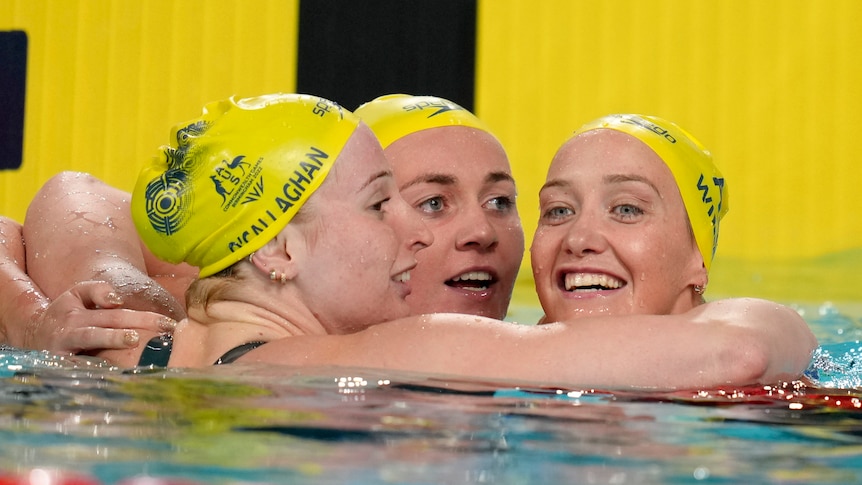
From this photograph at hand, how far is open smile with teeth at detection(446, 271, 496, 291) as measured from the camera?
10.9 ft

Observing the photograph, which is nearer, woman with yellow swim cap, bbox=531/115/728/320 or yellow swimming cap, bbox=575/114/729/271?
woman with yellow swim cap, bbox=531/115/728/320

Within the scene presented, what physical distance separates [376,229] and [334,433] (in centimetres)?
87

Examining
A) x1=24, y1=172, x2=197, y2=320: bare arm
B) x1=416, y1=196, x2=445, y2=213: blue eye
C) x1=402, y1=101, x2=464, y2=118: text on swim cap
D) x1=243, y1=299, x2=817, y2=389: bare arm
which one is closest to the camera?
x1=243, y1=299, x2=817, y2=389: bare arm

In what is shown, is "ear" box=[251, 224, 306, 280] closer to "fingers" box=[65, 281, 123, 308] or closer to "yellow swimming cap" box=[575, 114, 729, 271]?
"fingers" box=[65, 281, 123, 308]

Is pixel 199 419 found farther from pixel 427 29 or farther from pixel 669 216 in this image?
pixel 427 29

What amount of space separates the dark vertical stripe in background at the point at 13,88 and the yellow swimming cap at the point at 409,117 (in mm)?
5634

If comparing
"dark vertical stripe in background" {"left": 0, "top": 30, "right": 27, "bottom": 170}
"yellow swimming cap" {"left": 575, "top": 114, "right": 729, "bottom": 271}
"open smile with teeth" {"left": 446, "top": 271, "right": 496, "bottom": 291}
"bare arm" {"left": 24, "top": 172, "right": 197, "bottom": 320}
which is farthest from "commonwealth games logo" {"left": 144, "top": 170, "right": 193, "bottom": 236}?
"dark vertical stripe in background" {"left": 0, "top": 30, "right": 27, "bottom": 170}

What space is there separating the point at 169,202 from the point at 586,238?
106 centimetres

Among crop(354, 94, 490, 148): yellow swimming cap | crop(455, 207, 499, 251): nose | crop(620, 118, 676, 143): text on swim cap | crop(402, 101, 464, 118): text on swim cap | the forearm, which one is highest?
crop(620, 118, 676, 143): text on swim cap

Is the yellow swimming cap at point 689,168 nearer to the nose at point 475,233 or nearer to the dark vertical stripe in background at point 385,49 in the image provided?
the nose at point 475,233

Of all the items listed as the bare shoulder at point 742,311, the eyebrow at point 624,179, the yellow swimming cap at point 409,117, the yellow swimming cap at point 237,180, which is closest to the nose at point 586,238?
the eyebrow at point 624,179

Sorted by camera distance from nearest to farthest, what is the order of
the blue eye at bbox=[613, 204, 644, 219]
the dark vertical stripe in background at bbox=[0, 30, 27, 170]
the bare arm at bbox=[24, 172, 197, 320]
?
the blue eye at bbox=[613, 204, 644, 219] < the bare arm at bbox=[24, 172, 197, 320] < the dark vertical stripe in background at bbox=[0, 30, 27, 170]

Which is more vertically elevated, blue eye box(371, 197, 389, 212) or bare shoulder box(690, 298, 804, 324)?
blue eye box(371, 197, 389, 212)

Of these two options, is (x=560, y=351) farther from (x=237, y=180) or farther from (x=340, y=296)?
(x=237, y=180)
